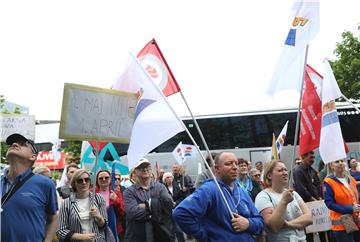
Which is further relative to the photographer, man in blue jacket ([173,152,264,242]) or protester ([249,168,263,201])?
protester ([249,168,263,201])

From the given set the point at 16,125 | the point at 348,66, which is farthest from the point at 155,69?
the point at 348,66

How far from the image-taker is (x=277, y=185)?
505 centimetres

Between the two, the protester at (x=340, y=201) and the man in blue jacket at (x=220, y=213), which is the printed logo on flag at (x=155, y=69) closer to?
the man in blue jacket at (x=220, y=213)

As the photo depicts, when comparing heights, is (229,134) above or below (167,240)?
above

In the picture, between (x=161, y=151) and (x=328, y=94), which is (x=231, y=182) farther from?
(x=161, y=151)

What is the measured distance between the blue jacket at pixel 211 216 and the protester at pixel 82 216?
4.43ft

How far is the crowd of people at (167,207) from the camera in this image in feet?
13.8

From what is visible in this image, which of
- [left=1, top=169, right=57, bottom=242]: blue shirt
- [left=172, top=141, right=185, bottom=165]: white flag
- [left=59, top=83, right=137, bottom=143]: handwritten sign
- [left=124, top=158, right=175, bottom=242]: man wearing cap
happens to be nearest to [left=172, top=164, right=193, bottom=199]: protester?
[left=172, top=141, right=185, bottom=165]: white flag

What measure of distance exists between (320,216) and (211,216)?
319cm

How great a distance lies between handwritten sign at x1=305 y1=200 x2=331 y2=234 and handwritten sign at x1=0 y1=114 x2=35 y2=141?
454cm

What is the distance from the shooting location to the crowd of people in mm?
4203

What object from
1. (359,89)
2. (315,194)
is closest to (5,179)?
(315,194)

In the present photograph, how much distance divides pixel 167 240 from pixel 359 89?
24.6 metres

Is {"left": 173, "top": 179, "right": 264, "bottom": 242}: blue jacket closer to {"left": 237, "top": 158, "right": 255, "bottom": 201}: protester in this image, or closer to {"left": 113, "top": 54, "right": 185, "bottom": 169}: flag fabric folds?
{"left": 113, "top": 54, "right": 185, "bottom": 169}: flag fabric folds
